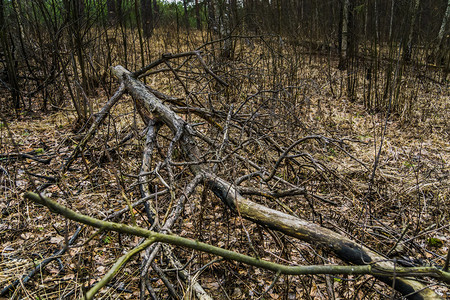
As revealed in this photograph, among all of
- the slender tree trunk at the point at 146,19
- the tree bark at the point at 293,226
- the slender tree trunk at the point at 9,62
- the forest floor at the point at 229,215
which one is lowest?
the forest floor at the point at 229,215

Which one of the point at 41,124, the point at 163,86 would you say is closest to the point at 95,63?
the point at 163,86

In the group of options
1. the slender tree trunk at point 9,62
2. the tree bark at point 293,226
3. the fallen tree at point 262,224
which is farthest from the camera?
the slender tree trunk at point 9,62

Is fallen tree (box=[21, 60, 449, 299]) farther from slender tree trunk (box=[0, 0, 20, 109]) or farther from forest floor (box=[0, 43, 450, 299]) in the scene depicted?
slender tree trunk (box=[0, 0, 20, 109])

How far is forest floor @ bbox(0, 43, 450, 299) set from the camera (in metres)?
2.22

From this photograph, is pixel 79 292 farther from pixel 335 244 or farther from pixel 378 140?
pixel 378 140

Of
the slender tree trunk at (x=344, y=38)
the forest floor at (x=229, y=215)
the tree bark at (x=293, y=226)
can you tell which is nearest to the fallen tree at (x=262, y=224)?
the tree bark at (x=293, y=226)

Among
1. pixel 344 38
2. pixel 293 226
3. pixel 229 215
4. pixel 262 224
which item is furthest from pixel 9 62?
pixel 344 38

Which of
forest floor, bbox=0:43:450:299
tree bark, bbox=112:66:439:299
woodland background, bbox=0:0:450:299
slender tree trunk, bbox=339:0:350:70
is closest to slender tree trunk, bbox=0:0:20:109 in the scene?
woodland background, bbox=0:0:450:299

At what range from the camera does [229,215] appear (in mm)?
3264

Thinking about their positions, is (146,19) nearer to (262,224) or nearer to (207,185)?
(207,185)

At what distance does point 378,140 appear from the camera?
5102mm

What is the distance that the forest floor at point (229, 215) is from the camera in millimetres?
2219

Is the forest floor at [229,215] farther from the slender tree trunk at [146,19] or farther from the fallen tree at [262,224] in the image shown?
the slender tree trunk at [146,19]

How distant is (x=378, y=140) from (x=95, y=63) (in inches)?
238
